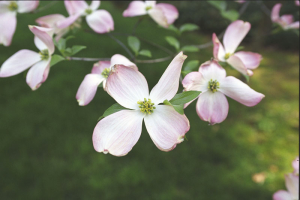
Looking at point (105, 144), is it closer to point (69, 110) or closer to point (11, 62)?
point (11, 62)

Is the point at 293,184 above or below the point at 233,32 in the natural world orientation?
below

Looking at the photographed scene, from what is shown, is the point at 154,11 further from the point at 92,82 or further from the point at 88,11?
the point at 92,82

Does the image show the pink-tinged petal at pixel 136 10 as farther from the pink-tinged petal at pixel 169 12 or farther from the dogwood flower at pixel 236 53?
the dogwood flower at pixel 236 53

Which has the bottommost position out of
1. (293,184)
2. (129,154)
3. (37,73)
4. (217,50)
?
(129,154)

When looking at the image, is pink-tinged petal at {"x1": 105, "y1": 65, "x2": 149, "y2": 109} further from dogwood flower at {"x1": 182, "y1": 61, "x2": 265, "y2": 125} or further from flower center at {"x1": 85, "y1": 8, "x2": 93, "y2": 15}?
flower center at {"x1": 85, "y1": 8, "x2": 93, "y2": 15}

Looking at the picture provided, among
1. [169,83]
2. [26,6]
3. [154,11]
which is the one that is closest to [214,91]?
[169,83]

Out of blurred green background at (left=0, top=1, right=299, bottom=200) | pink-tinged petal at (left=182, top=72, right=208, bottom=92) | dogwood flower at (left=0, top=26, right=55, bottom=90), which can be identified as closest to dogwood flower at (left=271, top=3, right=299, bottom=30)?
pink-tinged petal at (left=182, top=72, right=208, bottom=92)
